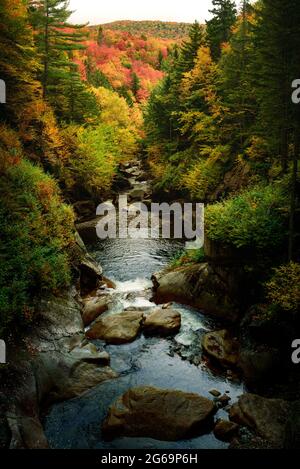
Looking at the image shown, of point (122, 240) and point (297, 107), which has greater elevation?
point (297, 107)

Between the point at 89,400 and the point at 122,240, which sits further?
the point at 122,240

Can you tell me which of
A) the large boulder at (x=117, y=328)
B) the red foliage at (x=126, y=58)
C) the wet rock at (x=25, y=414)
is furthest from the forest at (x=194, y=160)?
the red foliage at (x=126, y=58)

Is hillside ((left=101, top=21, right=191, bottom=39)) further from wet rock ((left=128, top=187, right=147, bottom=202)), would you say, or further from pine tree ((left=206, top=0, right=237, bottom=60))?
wet rock ((left=128, top=187, right=147, bottom=202))

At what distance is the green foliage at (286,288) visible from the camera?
10078 millimetres

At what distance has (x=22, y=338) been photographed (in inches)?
383

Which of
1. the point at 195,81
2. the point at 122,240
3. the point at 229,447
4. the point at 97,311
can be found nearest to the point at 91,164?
the point at 122,240

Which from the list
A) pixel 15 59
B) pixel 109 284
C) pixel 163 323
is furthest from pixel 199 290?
pixel 15 59

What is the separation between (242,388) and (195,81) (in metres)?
28.8

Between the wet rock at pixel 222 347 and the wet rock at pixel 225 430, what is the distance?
254 centimetres

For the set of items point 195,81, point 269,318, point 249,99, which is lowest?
point 269,318

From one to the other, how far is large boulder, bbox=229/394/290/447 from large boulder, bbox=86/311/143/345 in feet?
15.7

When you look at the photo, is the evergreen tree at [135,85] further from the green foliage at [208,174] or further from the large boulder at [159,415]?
the large boulder at [159,415]

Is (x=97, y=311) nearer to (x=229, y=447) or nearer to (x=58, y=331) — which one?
(x=58, y=331)

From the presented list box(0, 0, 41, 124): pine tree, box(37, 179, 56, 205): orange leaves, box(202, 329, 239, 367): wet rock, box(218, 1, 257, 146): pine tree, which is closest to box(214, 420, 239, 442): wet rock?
box(202, 329, 239, 367): wet rock
